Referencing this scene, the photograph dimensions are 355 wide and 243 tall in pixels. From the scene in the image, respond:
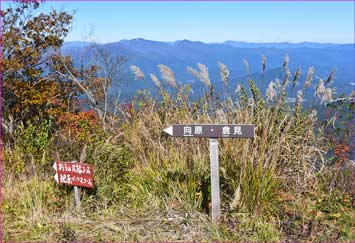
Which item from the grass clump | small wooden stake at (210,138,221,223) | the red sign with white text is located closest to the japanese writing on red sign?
the red sign with white text

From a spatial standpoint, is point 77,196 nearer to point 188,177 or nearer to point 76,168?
point 76,168

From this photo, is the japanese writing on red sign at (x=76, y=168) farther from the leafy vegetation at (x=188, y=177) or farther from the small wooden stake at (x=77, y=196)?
the leafy vegetation at (x=188, y=177)

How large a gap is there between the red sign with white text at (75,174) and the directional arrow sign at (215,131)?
0.85 metres

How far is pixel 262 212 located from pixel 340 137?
223 centimetres

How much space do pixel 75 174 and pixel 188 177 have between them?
1.07 metres

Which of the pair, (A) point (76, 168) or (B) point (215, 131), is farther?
(A) point (76, 168)

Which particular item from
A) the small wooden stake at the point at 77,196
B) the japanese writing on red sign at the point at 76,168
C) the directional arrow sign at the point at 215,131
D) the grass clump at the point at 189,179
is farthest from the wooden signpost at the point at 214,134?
the small wooden stake at the point at 77,196

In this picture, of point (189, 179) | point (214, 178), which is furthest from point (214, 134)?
point (189, 179)

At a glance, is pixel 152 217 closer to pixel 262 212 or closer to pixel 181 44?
pixel 262 212

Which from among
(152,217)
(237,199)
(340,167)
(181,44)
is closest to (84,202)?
(152,217)

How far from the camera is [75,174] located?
3.88 m

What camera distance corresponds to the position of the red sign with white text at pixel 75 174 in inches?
149

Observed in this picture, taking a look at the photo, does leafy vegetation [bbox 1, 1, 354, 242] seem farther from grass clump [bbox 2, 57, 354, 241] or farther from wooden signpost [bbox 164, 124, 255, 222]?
wooden signpost [bbox 164, 124, 255, 222]

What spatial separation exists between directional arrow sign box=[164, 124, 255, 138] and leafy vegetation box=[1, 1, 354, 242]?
44 centimetres
